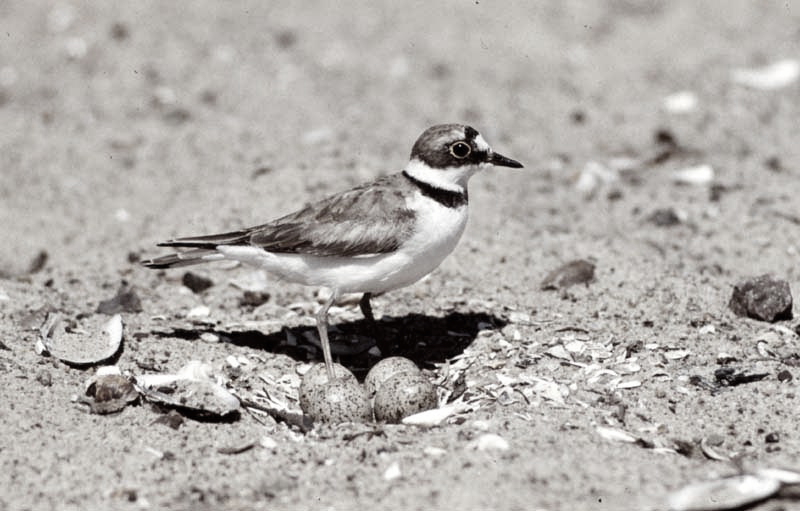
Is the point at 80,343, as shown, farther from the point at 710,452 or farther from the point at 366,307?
the point at 710,452

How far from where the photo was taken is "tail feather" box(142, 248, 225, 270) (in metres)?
6.02

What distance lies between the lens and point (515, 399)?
5.25 m

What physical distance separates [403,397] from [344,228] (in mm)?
1065

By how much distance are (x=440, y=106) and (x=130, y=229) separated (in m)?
3.45

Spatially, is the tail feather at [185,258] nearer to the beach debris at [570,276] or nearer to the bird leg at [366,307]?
the bird leg at [366,307]

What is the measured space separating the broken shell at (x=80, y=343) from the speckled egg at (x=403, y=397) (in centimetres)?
159

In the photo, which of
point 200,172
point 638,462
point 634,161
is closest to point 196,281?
point 200,172

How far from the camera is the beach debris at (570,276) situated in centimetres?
674

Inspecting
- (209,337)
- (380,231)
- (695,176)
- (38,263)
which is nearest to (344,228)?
(380,231)

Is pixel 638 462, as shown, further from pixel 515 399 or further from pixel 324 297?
pixel 324 297

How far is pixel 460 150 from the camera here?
5707mm

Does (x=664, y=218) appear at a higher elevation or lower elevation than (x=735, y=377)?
higher

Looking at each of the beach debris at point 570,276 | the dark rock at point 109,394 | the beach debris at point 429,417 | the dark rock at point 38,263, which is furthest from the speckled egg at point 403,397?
the dark rock at point 38,263

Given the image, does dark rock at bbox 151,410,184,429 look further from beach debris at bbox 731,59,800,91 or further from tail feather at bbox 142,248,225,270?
beach debris at bbox 731,59,800,91
